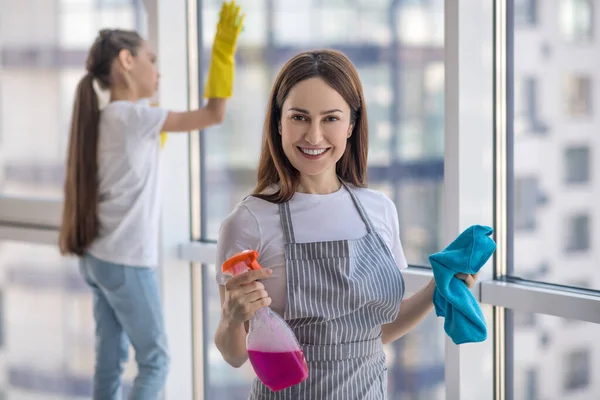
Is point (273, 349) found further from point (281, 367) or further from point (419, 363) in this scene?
point (419, 363)

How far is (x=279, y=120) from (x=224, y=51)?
74cm

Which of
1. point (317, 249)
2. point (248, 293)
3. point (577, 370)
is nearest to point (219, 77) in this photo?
point (317, 249)

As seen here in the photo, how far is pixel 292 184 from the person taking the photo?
4.08ft

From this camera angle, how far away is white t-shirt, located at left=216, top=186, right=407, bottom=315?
119 centimetres

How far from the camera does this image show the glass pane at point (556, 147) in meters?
1.68

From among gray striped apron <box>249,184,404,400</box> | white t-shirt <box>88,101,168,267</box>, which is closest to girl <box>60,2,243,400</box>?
white t-shirt <box>88,101,168,267</box>

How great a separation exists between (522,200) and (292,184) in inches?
31.0

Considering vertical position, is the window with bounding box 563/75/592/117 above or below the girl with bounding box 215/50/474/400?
above

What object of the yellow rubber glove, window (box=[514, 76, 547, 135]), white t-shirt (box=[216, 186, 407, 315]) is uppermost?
the yellow rubber glove

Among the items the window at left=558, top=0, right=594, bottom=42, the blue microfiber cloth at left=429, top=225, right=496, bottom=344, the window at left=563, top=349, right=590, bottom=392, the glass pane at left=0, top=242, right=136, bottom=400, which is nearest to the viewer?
the blue microfiber cloth at left=429, top=225, right=496, bottom=344

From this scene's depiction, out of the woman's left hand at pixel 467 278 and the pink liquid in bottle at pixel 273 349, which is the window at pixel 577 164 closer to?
the woman's left hand at pixel 467 278

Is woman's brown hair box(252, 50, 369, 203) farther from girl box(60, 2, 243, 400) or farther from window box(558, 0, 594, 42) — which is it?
girl box(60, 2, 243, 400)

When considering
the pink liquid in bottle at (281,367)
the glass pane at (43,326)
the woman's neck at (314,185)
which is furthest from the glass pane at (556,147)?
the glass pane at (43,326)

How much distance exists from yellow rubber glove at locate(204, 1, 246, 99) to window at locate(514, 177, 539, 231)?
772mm
